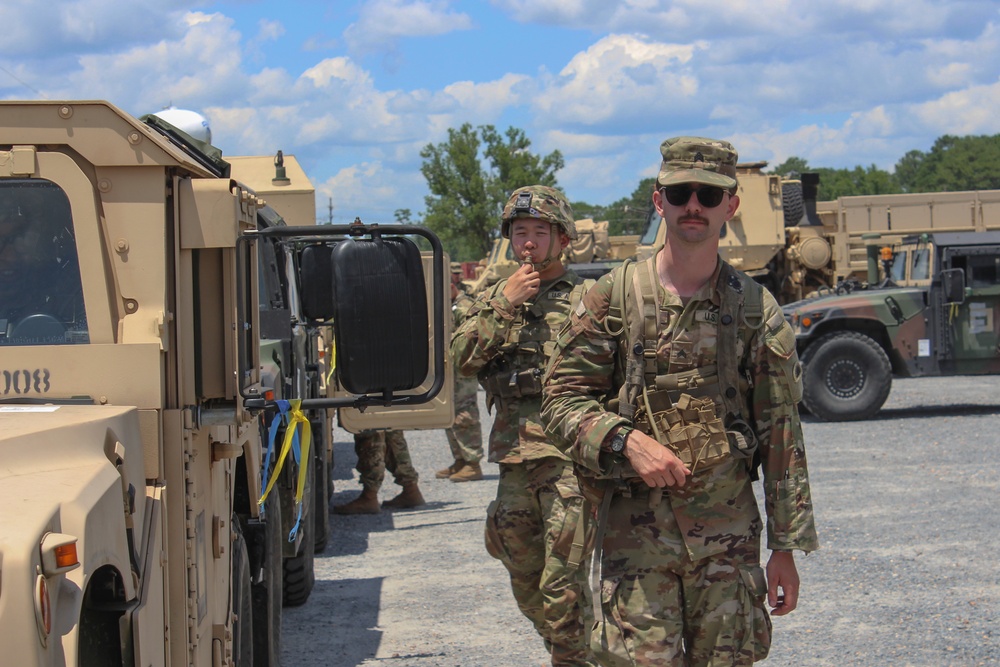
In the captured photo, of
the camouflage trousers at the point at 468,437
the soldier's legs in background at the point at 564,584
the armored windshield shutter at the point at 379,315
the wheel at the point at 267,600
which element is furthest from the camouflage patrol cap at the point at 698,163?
the camouflage trousers at the point at 468,437

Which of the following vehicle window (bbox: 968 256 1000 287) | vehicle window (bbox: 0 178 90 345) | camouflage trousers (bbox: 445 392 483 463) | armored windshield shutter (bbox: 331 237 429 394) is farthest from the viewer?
vehicle window (bbox: 968 256 1000 287)

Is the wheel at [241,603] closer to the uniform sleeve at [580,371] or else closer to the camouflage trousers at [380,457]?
the uniform sleeve at [580,371]

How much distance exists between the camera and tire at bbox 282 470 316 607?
6.74 metres

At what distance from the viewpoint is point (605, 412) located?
11.7 feet

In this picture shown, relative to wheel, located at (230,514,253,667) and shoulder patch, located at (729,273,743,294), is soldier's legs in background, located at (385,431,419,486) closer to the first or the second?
wheel, located at (230,514,253,667)

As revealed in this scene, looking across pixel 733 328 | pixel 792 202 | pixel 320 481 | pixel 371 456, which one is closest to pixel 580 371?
pixel 733 328

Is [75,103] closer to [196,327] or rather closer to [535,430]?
[196,327]

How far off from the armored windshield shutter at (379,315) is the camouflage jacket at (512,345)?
6.47 feet

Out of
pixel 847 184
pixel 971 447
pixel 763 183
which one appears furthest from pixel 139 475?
pixel 847 184

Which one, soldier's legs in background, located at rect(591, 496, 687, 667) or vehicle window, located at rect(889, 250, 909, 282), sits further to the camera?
vehicle window, located at rect(889, 250, 909, 282)

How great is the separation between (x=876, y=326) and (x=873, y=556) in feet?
26.0

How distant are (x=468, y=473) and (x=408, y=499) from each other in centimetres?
141

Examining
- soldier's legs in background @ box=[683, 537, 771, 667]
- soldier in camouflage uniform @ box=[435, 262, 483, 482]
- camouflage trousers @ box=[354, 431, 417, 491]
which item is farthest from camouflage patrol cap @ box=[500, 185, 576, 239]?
soldier in camouflage uniform @ box=[435, 262, 483, 482]

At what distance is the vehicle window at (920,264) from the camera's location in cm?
1630
